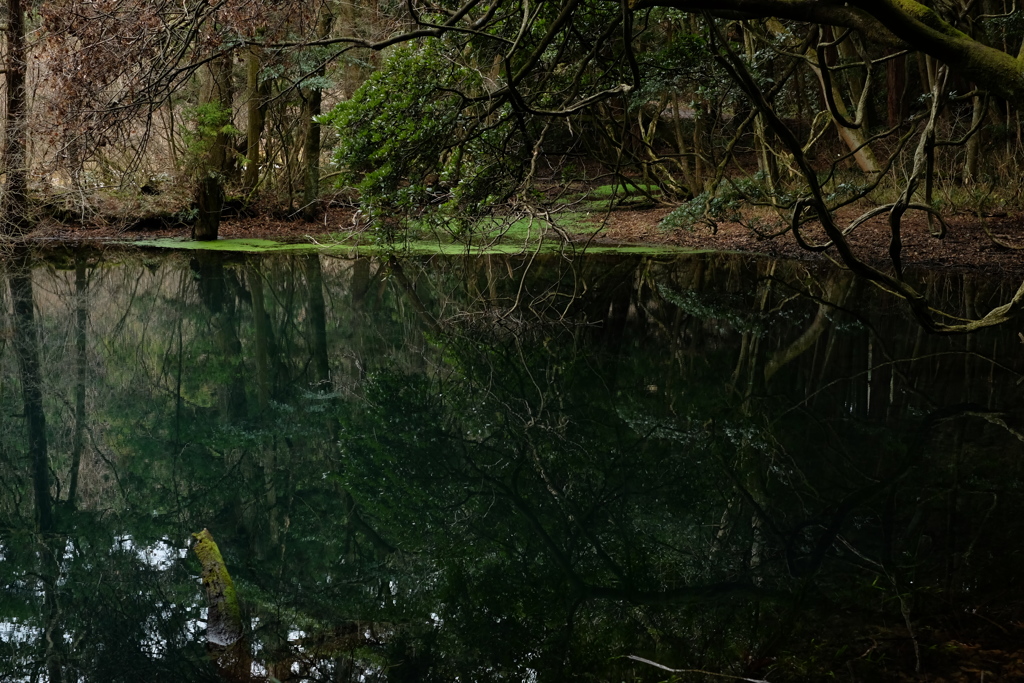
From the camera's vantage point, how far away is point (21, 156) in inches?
519

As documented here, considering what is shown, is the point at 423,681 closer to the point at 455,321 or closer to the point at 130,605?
the point at 130,605

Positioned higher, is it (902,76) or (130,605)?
(902,76)

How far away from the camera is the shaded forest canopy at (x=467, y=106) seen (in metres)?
6.14

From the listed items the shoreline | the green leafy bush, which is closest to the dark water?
the green leafy bush

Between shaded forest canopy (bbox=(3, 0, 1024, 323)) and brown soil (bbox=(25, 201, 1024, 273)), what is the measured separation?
26cm

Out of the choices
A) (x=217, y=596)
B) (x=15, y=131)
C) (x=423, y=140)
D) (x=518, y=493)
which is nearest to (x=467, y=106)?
(x=423, y=140)

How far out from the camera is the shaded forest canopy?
614cm

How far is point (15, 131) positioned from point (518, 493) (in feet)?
32.0

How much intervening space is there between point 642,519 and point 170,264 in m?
11.1

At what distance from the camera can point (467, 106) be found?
8.31 meters

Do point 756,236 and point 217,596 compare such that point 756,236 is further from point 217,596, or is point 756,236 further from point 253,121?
point 217,596

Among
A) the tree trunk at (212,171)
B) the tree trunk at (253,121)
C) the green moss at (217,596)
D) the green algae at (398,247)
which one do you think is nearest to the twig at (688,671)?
the green moss at (217,596)

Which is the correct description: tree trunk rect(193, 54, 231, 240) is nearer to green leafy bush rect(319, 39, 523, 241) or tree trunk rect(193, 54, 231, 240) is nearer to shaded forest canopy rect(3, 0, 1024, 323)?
shaded forest canopy rect(3, 0, 1024, 323)

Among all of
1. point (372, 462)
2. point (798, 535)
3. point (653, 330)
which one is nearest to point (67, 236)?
point (653, 330)
